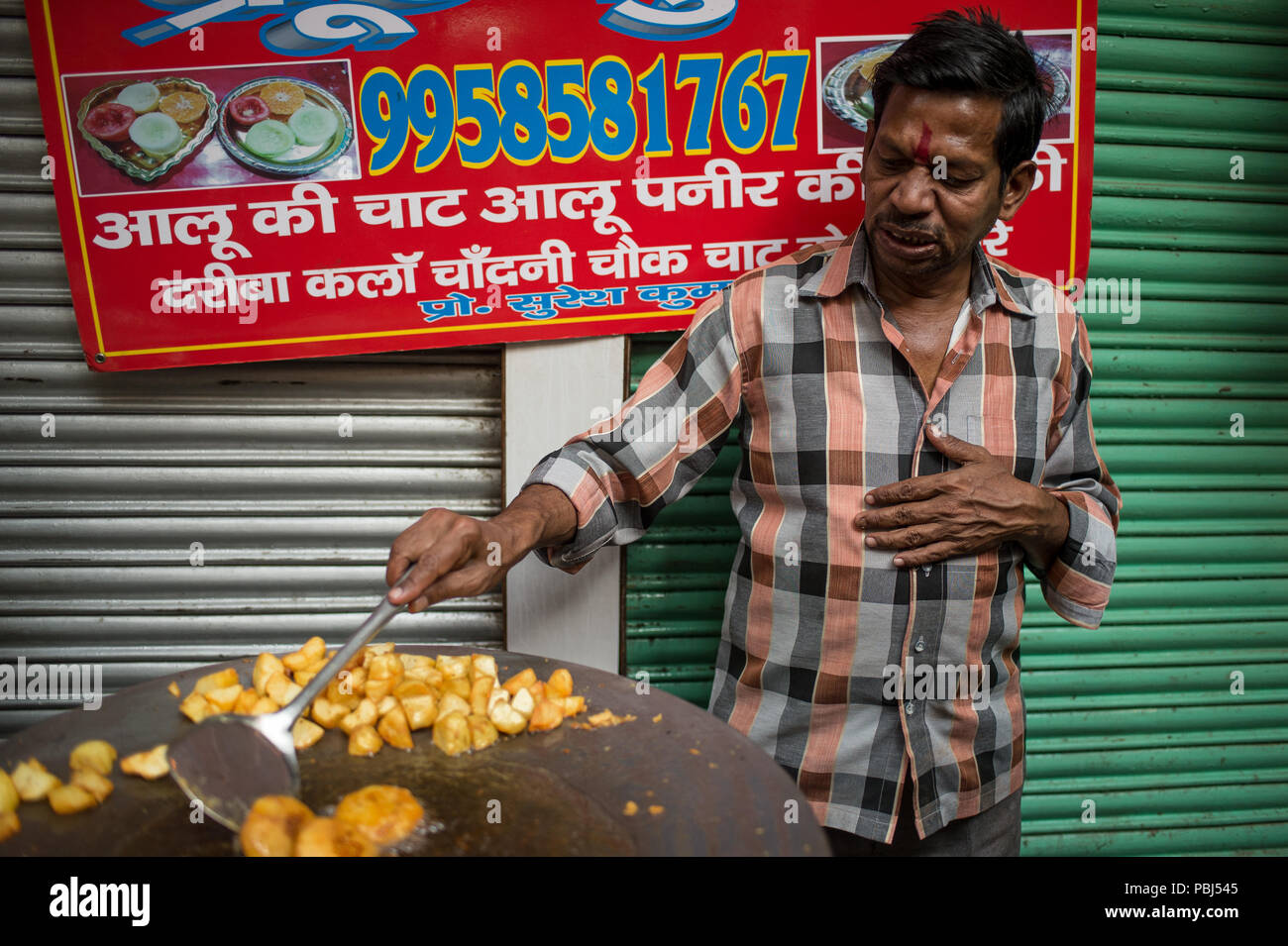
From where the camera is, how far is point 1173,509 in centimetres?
319

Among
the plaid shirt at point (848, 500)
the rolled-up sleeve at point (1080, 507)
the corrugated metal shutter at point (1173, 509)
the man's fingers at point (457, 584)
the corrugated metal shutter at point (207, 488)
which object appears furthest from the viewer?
the corrugated metal shutter at point (1173, 509)

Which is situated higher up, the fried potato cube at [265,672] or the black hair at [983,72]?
the black hair at [983,72]

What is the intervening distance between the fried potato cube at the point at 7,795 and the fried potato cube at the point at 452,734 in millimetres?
734

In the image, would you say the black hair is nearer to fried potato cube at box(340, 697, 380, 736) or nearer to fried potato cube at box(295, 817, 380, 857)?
fried potato cube at box(340, 697, 380, 736)

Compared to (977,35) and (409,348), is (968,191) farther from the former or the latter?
(409,348)

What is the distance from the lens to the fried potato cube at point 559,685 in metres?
1.94

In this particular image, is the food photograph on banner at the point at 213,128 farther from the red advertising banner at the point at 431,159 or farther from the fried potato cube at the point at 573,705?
the fried potato cube at the point at 573,705

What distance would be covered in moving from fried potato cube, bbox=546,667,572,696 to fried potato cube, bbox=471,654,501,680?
142 mm

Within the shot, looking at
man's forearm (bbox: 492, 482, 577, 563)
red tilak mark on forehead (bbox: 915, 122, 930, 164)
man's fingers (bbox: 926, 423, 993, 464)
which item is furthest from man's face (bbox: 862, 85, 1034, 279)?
man's forearm (bbox: 492, 482, 577, 563)

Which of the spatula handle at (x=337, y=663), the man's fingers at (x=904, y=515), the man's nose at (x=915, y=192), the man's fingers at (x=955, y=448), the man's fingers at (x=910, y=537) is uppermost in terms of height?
the man's nose at (x=915, y=192)

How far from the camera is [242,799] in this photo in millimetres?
1572

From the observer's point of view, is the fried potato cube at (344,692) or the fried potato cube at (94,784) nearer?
the fried potato cube at (94,784)

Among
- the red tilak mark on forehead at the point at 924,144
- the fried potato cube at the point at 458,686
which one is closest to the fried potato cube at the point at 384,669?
the fried potato cube at the point at 458,686

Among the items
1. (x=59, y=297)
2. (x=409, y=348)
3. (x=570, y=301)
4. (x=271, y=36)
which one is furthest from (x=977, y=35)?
(x=59, y=297)
